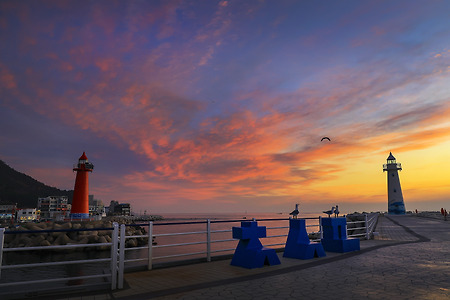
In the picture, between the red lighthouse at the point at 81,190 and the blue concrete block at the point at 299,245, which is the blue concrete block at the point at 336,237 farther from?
the red lighthouse at the point at 81,190

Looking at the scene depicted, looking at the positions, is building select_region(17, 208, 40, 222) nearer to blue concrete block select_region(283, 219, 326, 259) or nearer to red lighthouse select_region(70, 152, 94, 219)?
red lighthouse select_region(70, 152, 94, 219)

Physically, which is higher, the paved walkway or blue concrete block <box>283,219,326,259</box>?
blue concrete block <box>283,219,326,259</box>

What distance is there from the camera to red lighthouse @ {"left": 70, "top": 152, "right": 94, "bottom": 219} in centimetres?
3891

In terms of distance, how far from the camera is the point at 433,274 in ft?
22.3

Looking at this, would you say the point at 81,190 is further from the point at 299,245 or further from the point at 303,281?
the point at 303,281

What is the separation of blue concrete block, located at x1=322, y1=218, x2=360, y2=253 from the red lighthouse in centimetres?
3656

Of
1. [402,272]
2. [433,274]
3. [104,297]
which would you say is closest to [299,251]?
[402,272]

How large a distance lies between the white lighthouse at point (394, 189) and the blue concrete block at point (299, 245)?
56456mm

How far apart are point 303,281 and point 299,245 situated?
128 inches

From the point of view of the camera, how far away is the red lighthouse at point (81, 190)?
38.9m

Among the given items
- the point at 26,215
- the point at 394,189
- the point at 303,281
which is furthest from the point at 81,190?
the point at 26,215

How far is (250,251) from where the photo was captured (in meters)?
8.13

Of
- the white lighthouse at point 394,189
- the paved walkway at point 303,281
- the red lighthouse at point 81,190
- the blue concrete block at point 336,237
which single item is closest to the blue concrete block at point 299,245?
the paved walkway at point 303,281

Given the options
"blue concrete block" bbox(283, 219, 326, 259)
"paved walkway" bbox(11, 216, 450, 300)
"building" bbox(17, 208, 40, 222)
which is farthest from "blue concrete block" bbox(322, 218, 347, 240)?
"building" bbox(17, 208, 40, 222)
